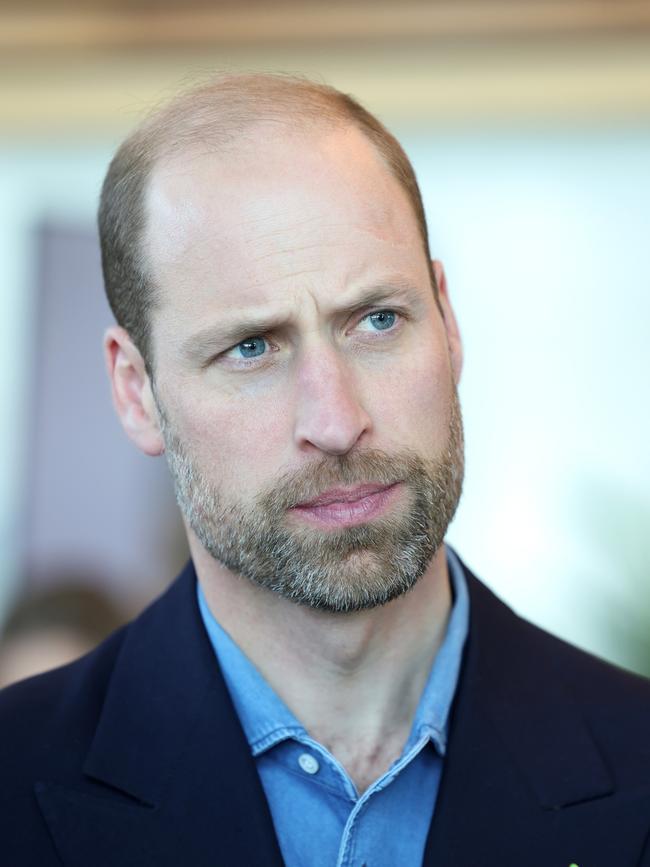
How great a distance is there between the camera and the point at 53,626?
4539mm

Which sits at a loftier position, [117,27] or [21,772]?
[117,27]

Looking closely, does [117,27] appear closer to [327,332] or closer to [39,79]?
[39,79]

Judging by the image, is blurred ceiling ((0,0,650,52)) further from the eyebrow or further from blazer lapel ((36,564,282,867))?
blazer lapel ((36,564,282,867))

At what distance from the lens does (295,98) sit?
2.32m

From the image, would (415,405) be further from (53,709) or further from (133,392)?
(53,709)

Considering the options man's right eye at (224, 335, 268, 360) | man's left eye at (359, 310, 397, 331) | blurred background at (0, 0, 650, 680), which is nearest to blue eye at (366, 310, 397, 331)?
man's left eye at (359, 310, 397, 331)

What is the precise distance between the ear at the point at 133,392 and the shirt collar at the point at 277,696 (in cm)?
30

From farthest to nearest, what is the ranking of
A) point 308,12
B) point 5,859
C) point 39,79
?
point 39,79 < point 308,12 < point 5,859

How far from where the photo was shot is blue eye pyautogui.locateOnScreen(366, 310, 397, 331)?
7.29 feet

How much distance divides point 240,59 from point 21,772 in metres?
3.14

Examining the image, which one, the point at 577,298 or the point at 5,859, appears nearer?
the point at 5,859

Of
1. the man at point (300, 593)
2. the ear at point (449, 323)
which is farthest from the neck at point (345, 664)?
the ear at point (449, 323)

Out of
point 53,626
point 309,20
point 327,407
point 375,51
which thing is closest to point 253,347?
point 327,407

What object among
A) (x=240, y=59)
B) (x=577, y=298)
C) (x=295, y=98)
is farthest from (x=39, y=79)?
(x=295, y=98)
